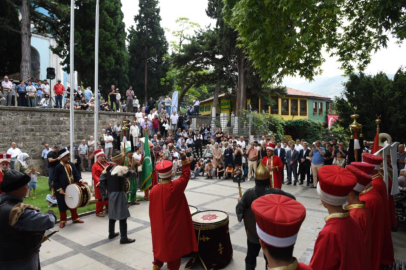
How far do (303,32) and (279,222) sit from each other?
9424mm

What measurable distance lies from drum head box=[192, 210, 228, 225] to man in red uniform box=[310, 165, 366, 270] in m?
3.06

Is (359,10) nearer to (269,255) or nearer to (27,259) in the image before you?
(269,255)

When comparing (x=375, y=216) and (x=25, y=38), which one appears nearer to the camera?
(x=375, y=216)

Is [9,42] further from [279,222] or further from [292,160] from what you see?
[279,222]

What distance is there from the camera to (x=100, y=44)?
1025 inches

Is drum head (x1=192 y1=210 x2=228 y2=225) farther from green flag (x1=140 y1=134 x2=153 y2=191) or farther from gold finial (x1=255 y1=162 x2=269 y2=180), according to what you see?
green flag (x1=140 y1=134 x2=153 y2=191)

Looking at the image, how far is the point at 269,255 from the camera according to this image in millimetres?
1884

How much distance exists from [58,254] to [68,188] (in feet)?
6.69

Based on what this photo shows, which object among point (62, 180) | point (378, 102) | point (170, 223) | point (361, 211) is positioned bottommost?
point (170, 223)

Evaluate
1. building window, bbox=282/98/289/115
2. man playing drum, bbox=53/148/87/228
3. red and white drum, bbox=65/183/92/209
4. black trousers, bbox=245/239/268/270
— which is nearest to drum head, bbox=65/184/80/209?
red and white drum, bbox=65/183/92/209

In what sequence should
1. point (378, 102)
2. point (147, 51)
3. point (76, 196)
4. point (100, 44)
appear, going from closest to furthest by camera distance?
point (76, 196) < point (378, 102) < point (100, 44) < point (147, 51)

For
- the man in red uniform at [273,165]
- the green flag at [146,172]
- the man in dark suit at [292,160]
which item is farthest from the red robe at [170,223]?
the man in dark suit at [292,160]

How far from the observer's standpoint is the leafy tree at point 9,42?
2261 cm

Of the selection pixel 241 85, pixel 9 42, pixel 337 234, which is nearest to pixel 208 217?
pixel 337 234
